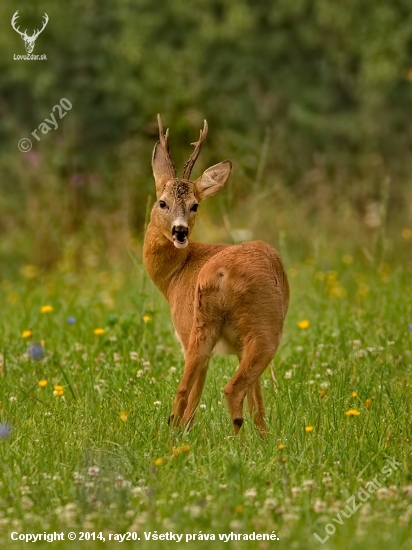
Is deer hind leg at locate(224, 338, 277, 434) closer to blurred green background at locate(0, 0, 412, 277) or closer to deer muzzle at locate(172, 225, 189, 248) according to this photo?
deer muzzle at locate(172, 225, 189, 248)

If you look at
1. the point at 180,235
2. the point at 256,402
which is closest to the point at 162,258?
the point at 180,235

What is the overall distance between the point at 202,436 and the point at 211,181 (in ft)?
4.82

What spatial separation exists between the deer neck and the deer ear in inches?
11.0

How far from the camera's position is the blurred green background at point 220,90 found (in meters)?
12.4

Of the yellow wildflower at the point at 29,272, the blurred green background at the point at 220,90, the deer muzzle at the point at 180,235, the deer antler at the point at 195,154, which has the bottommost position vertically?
the yellow wildflower at the point at 29,272

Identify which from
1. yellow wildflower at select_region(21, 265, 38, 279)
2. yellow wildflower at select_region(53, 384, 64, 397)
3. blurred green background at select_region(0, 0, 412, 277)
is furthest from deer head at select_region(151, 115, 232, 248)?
blurred green background at select_region(0, 0, 412, 277)

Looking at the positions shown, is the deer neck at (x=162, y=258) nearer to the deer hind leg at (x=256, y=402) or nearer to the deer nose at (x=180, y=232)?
the deer nose at (x=180, y=232)

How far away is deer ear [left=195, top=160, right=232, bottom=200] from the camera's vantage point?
5.32 meters

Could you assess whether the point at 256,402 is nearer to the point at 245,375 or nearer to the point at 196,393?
the point at 196,393

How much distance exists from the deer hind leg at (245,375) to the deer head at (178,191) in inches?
30.3

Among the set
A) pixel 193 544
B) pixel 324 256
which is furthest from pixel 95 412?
pixel 324 256

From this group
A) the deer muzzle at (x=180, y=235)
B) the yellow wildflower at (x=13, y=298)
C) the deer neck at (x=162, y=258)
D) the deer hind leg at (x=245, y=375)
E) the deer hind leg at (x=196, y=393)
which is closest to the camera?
the deer hind leg at (x=245, y=375)

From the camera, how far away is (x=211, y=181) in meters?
5.38

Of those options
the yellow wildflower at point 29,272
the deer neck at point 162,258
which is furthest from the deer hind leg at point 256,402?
the yellow wildflower at point 29,272
